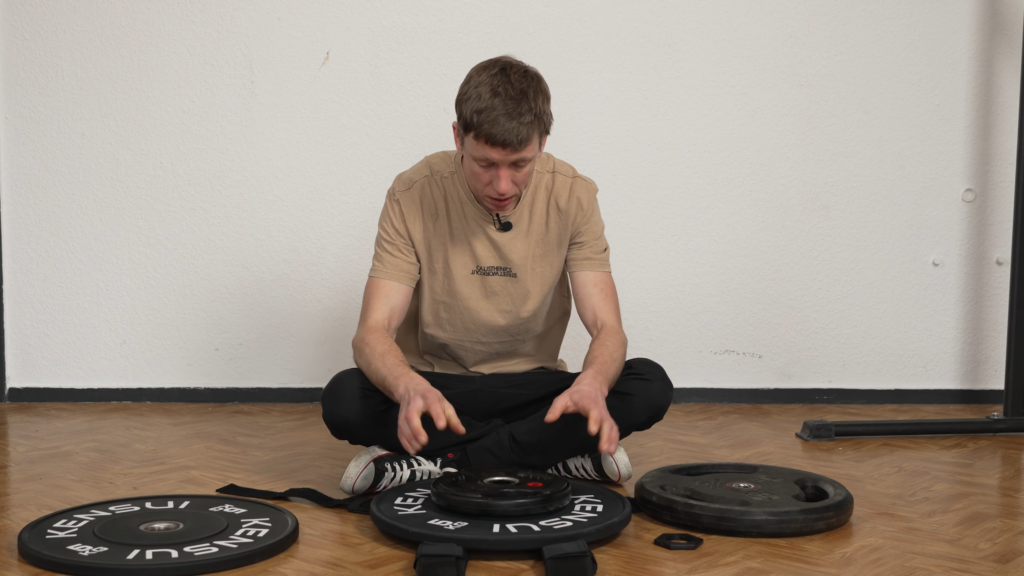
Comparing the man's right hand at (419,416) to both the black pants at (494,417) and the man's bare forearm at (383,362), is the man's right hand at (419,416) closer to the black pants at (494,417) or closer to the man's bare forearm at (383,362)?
A: the man's bare forearm at (383,362)

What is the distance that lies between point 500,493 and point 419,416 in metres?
0.20

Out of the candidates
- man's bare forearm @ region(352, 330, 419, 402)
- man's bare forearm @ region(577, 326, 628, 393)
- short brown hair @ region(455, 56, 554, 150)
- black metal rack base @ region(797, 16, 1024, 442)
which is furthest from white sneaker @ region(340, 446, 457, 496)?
black metal rack base @ region(797, 16, 1024, 442)

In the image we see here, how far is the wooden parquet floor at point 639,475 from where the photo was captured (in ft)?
5.32

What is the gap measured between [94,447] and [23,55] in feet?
4.94

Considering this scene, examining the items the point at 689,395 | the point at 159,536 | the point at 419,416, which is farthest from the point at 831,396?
the point at 159,536

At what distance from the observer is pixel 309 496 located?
77.5 inches

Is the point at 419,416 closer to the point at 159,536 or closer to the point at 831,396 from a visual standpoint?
the point at 159,536

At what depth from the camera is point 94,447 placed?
2523 mm

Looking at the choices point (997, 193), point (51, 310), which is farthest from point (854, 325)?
point (51, 310)

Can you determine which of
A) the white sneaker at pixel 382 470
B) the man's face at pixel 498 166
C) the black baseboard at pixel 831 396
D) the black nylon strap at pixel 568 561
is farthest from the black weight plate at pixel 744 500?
the black baseboard at pixel 831 396

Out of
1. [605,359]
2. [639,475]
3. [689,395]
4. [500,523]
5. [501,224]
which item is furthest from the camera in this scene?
[689,395]

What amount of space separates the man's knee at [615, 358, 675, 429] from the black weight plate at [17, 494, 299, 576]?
79 cm

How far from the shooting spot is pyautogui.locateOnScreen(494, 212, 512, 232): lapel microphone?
212 centimetres

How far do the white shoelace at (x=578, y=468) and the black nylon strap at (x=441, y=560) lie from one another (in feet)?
2.20
